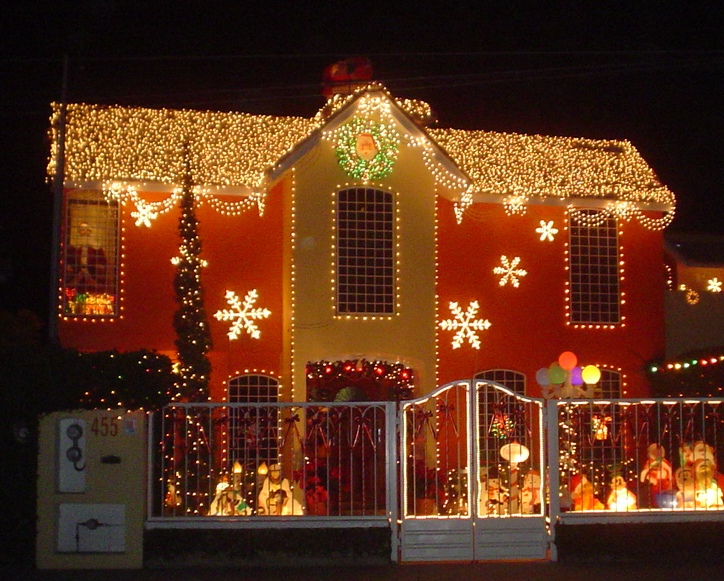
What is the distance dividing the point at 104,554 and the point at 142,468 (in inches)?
44.2

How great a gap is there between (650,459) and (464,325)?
745 centimetres

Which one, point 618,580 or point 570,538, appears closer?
point 618,580

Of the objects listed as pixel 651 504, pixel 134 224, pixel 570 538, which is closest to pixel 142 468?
pixel 570 538

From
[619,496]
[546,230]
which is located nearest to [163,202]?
[546,230]

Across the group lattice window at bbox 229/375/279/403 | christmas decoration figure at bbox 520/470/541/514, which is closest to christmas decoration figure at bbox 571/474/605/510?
christmas decoration figure at bbox 520/470/541/514

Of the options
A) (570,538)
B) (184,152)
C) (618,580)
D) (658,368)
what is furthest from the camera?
(658,368)

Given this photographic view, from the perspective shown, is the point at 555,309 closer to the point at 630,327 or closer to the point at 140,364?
the point at 630,327

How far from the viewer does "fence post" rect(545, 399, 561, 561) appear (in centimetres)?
1219

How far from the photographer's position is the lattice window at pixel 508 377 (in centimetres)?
2009

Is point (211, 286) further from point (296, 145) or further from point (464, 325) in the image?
point (464, 325)

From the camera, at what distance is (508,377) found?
20.2 meters

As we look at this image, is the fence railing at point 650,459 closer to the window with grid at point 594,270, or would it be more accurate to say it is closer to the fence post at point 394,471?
the fence post at point 394,471

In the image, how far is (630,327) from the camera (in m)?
20.8

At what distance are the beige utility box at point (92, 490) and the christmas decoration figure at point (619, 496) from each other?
596 cm
